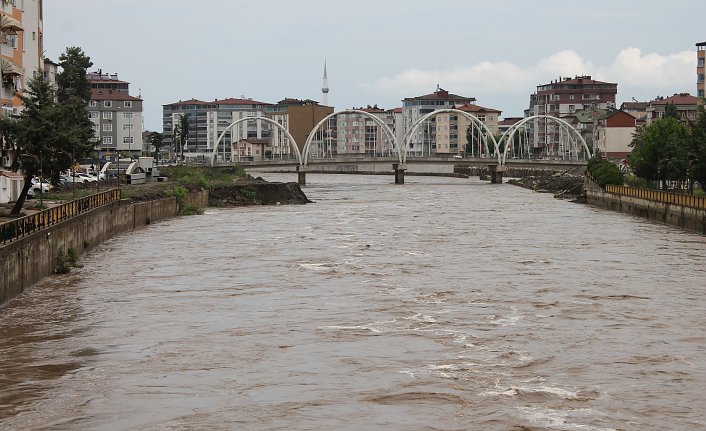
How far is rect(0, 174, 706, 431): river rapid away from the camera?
19.1m

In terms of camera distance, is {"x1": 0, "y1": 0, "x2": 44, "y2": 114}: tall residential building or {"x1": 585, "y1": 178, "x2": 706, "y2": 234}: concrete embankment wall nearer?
{"x1": 0, "y1": 0, "x2": 44, "y2": 114}: tall residential building

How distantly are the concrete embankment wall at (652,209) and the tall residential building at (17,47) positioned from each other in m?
35.5

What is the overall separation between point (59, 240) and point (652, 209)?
43418 mm

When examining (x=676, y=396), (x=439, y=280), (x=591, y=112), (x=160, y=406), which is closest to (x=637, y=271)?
(x=439, y=280)

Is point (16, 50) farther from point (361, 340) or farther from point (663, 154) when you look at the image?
point (663, 154)

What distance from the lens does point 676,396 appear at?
20.2 metres

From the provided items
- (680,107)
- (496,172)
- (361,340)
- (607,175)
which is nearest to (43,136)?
(361,340)

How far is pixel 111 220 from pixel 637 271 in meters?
26.9

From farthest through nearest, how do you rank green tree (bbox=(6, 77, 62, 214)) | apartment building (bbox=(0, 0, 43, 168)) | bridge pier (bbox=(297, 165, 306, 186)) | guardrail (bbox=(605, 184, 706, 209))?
bridge pier (bbox=(297, 165, 306, 186)) < guardrail (bbox=(605, 184, 706, 209)) < apartment building (bbox=(0, 0, 43, 168)) < green tree (bbox=(6, 77, 62, 214))

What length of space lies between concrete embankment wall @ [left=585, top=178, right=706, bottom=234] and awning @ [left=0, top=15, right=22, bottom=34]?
3625 centimetres

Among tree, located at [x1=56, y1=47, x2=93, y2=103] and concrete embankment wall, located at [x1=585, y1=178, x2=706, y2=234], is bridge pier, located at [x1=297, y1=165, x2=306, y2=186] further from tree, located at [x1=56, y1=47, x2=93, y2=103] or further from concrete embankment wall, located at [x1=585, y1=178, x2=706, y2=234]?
concrete embankment wall, located at [x1=585, y1=178, x2=706, y2=234]

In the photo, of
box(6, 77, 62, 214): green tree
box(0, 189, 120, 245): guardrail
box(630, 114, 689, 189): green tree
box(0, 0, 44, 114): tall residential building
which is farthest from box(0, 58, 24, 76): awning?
box(630, 114, 689, 189): green tree

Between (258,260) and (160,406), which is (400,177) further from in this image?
(160,406)

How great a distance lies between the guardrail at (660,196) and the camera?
59772mm
